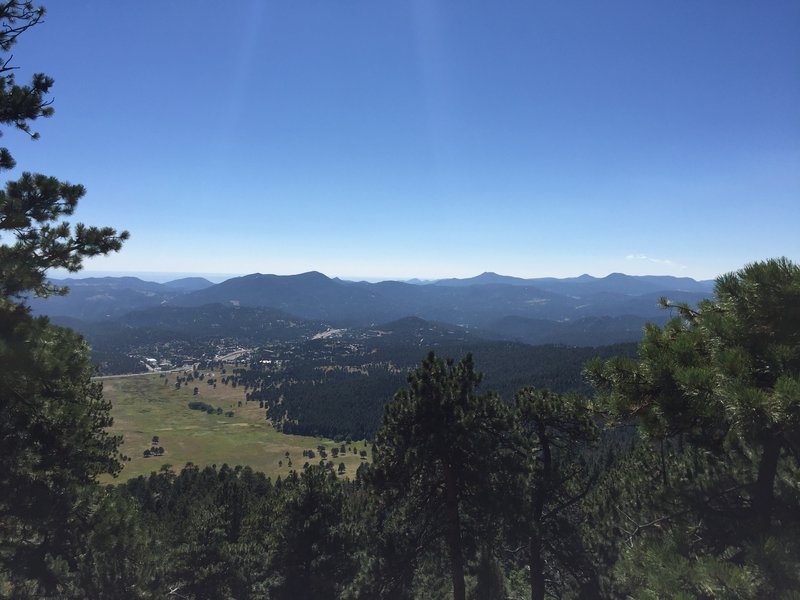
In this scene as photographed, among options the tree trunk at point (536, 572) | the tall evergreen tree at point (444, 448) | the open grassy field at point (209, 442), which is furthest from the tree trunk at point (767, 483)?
the open grassy field at point (209, 442)

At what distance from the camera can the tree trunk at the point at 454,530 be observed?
14.5 metres

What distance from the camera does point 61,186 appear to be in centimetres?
945

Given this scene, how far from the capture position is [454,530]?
14.8m

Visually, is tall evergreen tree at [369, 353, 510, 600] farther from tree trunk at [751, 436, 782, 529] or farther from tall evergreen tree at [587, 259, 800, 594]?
tree trunk at [751, 436, 782, 529]

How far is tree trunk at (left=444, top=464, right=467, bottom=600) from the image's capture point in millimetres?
14524

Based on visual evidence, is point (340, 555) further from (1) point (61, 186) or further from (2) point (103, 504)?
(1) point (61, 186)

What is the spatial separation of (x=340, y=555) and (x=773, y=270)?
77.2 ft

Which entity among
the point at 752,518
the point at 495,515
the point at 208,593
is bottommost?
the point at 208,593

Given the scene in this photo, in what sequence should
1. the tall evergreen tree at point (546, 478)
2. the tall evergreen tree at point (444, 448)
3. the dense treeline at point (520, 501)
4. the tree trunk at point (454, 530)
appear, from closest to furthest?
the dense treeline at point (520, 501), the tall evergreen tree at point (444, 448), the tree trunk at point (454, 530), the tall evergreen tree at point (546, 478)

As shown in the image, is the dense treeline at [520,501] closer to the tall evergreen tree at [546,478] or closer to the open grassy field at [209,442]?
the tall evergreen tree at [546,478]

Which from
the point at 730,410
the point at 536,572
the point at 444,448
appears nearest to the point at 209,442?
the point at 536,572

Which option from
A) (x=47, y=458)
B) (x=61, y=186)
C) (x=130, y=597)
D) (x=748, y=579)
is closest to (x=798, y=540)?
(x=748, y=579)

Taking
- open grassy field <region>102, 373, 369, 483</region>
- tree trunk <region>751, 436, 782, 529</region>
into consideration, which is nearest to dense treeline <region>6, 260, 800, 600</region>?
tree trunk <region>751, 436, 782, 529</region>

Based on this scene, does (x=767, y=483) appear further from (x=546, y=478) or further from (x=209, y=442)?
(x=209, y=442)
